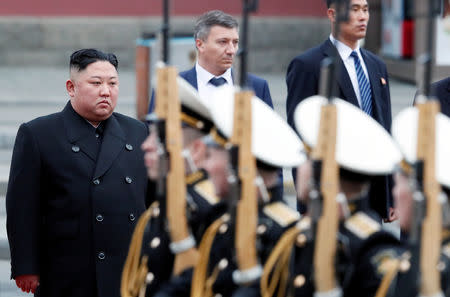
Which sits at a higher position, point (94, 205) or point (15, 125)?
point (94, 205)

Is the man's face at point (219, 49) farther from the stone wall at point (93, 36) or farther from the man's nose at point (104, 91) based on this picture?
the stone wall at point (93, 36)

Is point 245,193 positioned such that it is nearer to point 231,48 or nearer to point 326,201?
point 326,201

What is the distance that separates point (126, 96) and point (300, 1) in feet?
14.0

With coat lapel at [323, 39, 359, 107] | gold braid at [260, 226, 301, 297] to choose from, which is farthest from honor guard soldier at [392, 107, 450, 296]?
coat lapel at [323, 39, 359, 107]

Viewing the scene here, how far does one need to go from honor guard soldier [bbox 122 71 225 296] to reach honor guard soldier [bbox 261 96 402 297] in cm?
36

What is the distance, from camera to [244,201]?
9.93ft

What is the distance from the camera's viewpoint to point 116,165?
4391 millimetres

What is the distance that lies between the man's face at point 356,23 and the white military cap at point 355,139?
194 centimetres

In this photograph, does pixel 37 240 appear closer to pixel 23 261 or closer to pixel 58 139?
pixel 23 261

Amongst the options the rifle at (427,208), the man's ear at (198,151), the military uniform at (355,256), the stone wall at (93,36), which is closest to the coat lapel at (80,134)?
the man's ear at (198,151)

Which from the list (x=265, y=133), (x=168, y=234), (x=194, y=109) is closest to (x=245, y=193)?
(x=265, y=133)

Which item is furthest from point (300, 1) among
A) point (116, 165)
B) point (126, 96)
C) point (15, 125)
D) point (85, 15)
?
point (116, 165)

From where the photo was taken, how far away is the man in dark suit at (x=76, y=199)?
4332 millimetres

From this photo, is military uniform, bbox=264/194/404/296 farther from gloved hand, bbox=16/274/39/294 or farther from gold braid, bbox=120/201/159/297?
gloved hand, bbox=16/274/39/294
